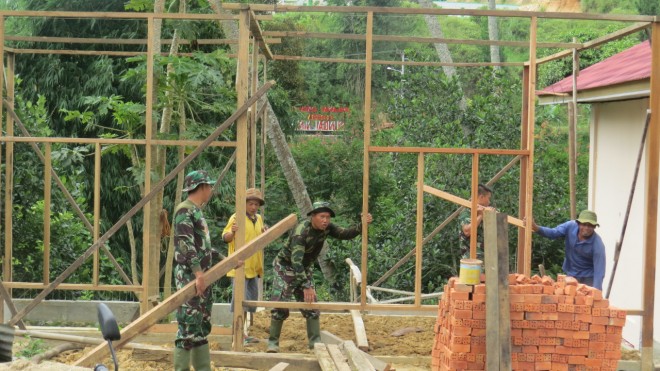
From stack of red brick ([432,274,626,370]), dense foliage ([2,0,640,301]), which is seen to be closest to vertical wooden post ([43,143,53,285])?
dense foliage ([2,0,640,301])

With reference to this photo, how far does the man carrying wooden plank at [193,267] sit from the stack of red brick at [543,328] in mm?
2010

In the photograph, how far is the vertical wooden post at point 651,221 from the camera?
9328 millimetres

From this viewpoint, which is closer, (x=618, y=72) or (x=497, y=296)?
(x=497, y=296)

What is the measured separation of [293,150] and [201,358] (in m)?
15.7

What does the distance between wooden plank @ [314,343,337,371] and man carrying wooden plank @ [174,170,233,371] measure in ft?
3.26

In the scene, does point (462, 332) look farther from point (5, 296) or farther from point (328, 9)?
point (5, 296)

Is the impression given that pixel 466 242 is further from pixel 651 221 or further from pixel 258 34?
pixel 258 34

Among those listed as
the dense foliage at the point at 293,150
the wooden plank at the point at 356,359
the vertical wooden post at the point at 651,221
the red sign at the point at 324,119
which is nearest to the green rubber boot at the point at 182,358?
the wooden plank at the point at 356,359

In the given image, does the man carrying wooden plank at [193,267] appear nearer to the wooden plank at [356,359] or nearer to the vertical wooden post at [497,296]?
the wooden plank at [356,359]

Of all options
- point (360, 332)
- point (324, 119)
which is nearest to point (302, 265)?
point (360, 332)

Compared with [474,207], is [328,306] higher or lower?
lower

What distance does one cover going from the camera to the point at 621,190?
1195 centimetres

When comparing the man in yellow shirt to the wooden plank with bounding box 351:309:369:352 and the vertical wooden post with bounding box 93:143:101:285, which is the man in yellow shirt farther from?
the vertical wooden post with bounding box 93:143:101:285

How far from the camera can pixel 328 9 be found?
8.84m
